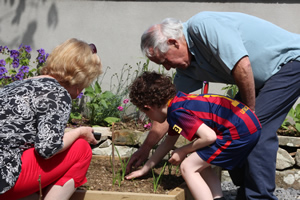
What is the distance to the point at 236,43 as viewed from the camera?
8.62 ft

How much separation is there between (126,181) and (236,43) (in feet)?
4.56

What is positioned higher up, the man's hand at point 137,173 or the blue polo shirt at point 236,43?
the blue polo shirt at point 236,43

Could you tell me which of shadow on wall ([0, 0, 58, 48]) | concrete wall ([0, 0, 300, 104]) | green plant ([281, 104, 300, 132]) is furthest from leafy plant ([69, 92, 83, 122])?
green plant ([281, 104, 300, 132])

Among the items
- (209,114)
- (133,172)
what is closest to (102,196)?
(133,172)

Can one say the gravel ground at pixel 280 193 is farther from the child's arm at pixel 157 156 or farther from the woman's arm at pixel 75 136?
the woman's arm at pixel 75 136

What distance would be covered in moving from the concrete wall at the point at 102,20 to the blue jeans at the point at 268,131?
1839 mm

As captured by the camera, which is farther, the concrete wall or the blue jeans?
the concrete wall

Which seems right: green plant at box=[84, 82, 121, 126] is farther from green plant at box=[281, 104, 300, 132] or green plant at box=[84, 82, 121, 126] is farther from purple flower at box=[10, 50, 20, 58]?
green plant at box=[281, 104, 300, 132]

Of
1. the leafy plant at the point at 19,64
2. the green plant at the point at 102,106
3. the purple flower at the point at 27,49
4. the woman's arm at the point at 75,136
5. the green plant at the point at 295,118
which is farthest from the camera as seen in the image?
the purple flower at the point at 27,49

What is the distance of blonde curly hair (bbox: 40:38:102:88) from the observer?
8.49ft

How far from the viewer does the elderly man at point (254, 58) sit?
2736 millimetres

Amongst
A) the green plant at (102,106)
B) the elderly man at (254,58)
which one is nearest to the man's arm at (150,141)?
the elderly man at (254,58)

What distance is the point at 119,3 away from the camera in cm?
478

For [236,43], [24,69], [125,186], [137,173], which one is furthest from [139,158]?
[24,69]
